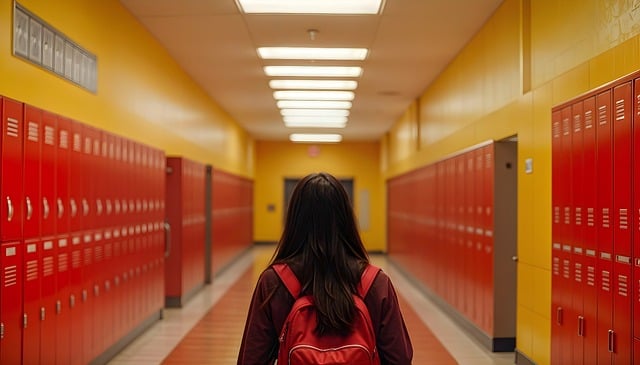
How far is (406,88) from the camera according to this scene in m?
9.89

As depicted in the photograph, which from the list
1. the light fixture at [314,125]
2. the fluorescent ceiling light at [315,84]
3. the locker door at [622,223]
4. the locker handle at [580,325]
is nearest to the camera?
the locker door at [622,223]

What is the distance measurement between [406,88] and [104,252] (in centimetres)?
605

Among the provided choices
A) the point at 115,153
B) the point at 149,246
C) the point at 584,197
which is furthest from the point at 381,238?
the point at 584,197

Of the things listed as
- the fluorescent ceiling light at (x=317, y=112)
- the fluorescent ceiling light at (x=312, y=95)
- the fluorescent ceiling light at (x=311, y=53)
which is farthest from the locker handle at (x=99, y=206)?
the fluorescent ceiling light at (x=317, y=112)

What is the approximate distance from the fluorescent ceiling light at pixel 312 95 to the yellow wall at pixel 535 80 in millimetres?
3231

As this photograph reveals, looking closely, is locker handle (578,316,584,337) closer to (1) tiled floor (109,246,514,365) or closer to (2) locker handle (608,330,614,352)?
(2) locker handle (608,330,614,352)

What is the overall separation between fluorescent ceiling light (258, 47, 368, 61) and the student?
5.81 metres

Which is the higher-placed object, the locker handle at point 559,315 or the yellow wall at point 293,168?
the yellow wall at point 293,168

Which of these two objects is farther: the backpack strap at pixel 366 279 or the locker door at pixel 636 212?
the locker door at pixel 636 212

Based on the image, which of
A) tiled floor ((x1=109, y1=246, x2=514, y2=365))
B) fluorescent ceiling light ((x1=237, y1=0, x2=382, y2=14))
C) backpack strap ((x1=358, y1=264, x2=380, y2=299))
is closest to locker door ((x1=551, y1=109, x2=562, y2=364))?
tiled floor ((x1=109, y1=246, x2=514, y2=365))

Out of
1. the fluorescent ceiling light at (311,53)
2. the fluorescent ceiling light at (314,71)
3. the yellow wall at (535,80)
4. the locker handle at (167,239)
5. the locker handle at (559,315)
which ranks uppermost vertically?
the fluorescent ceiling light at (311,53)

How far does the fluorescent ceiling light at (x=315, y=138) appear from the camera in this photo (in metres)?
17.2

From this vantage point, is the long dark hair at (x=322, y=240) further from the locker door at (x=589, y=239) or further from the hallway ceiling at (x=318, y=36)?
the hallway ceiling at (x=318, y=36)

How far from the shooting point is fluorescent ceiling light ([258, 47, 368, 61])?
7.48 meters
